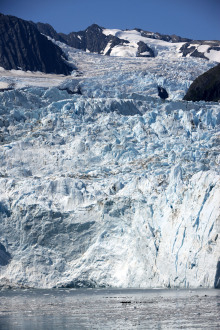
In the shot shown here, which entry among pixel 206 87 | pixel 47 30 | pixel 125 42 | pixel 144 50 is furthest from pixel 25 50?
pixel 125 42

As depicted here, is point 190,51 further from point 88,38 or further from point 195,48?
point 88,38

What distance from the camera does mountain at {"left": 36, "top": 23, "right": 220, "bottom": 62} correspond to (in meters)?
108

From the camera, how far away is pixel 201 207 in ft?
127

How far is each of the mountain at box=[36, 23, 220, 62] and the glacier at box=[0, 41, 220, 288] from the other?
2061 inches

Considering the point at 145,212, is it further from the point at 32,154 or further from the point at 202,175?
the point at 32,154

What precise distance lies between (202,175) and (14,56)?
5374 centimetres

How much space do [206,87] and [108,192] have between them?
31.8m

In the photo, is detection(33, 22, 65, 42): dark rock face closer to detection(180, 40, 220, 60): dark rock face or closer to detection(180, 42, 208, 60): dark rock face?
detection(180, 42, 208, 60): dark rock face

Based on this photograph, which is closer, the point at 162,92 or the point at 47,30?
the point at 162,92

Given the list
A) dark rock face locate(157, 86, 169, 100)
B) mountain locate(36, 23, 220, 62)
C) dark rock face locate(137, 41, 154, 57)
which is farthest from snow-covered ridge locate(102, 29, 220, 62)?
dark rock face locate(157, 86, 169, 100)

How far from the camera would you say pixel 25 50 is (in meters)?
89.0

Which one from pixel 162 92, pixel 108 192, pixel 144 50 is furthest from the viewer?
pixel 144 50

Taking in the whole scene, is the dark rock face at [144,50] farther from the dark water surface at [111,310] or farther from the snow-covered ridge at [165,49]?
the dark water surface at [111,310]

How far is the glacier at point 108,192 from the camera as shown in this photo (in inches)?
1532
